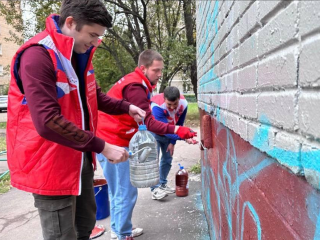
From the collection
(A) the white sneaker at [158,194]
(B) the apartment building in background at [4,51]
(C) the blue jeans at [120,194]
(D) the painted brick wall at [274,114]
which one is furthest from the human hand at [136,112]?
A: (B) the apartment building in background at [4,51]

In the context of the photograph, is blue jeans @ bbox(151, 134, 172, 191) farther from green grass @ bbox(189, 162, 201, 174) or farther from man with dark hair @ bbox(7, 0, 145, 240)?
man with dark hair @ bbox(7, 0, 145, 240)

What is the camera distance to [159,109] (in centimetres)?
473

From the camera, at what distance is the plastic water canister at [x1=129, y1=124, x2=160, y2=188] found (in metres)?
3.13

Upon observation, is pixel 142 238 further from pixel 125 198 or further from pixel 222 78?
pixel 222 78

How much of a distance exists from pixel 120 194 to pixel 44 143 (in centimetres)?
147

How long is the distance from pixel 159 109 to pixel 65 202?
283cm

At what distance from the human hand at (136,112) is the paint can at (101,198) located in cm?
138

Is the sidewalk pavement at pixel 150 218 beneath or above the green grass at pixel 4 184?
beneath

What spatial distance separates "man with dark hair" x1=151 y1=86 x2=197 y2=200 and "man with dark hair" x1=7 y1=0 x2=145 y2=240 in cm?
249

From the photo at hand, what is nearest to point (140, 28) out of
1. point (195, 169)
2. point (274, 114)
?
point (195, 169)

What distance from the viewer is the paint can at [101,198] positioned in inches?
154

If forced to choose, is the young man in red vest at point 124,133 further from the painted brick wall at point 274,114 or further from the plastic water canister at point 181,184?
the plastic water canister at point 181,184

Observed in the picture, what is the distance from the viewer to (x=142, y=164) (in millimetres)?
3225

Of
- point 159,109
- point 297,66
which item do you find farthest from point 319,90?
point 159,109
